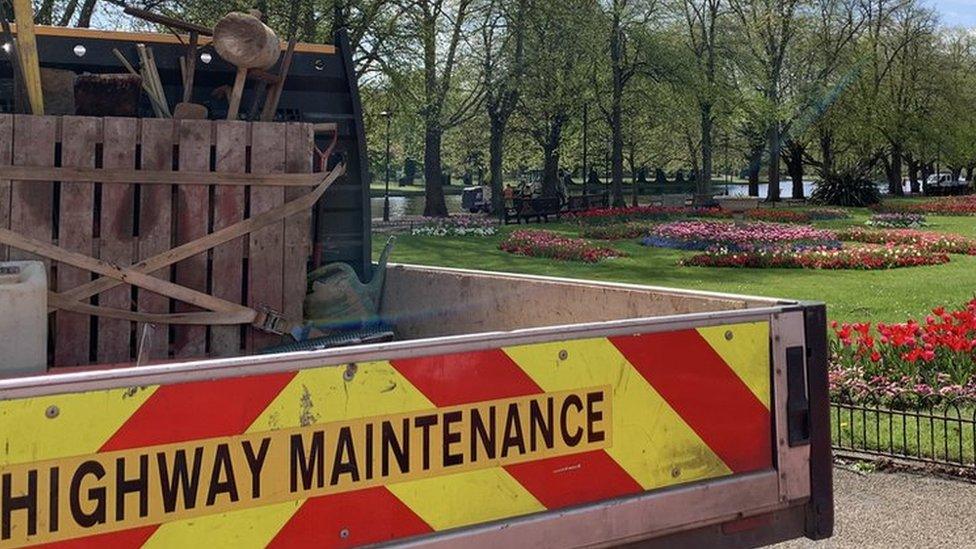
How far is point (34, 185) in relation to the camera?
3.38 meters

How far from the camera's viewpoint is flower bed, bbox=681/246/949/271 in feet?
58.3

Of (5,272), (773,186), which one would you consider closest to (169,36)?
(5,272)

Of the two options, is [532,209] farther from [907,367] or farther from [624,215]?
[907,367]

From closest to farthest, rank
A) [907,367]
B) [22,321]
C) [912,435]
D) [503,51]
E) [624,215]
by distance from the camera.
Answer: [22,321]
[912,435]
[907,367]
[624,215]
[503,51]

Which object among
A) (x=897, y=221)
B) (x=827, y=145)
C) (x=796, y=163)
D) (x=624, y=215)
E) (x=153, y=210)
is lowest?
(x=153, y=210)

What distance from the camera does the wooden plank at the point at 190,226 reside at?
354cm

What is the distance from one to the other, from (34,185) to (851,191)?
4241 cm

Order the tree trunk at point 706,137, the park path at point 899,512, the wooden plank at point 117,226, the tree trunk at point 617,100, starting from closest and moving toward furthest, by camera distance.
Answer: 1. the wooden plank at point 117,226
2. the park path at point 899,512
3. the tree trunk at point 617,100
4. the tree trunk at point 706,137

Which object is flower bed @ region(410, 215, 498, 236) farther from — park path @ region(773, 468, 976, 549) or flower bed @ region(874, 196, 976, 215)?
park path @ region(773, 468, 976, 549)

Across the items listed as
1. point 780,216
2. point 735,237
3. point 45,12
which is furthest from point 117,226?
point 780,216

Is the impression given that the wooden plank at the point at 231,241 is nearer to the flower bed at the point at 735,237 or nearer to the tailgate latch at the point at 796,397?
the tailgate latch at the point at 796,397

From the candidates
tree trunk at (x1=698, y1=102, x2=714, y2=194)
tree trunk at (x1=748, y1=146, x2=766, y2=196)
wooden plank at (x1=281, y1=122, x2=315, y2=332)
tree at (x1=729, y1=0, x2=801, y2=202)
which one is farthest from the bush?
wooden plank at (x1=281, y1=122, x2=315, y2=332)

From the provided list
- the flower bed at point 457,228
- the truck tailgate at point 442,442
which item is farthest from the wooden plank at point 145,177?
the flower bed at point 457,228

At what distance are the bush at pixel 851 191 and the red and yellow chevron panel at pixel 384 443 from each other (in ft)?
137
